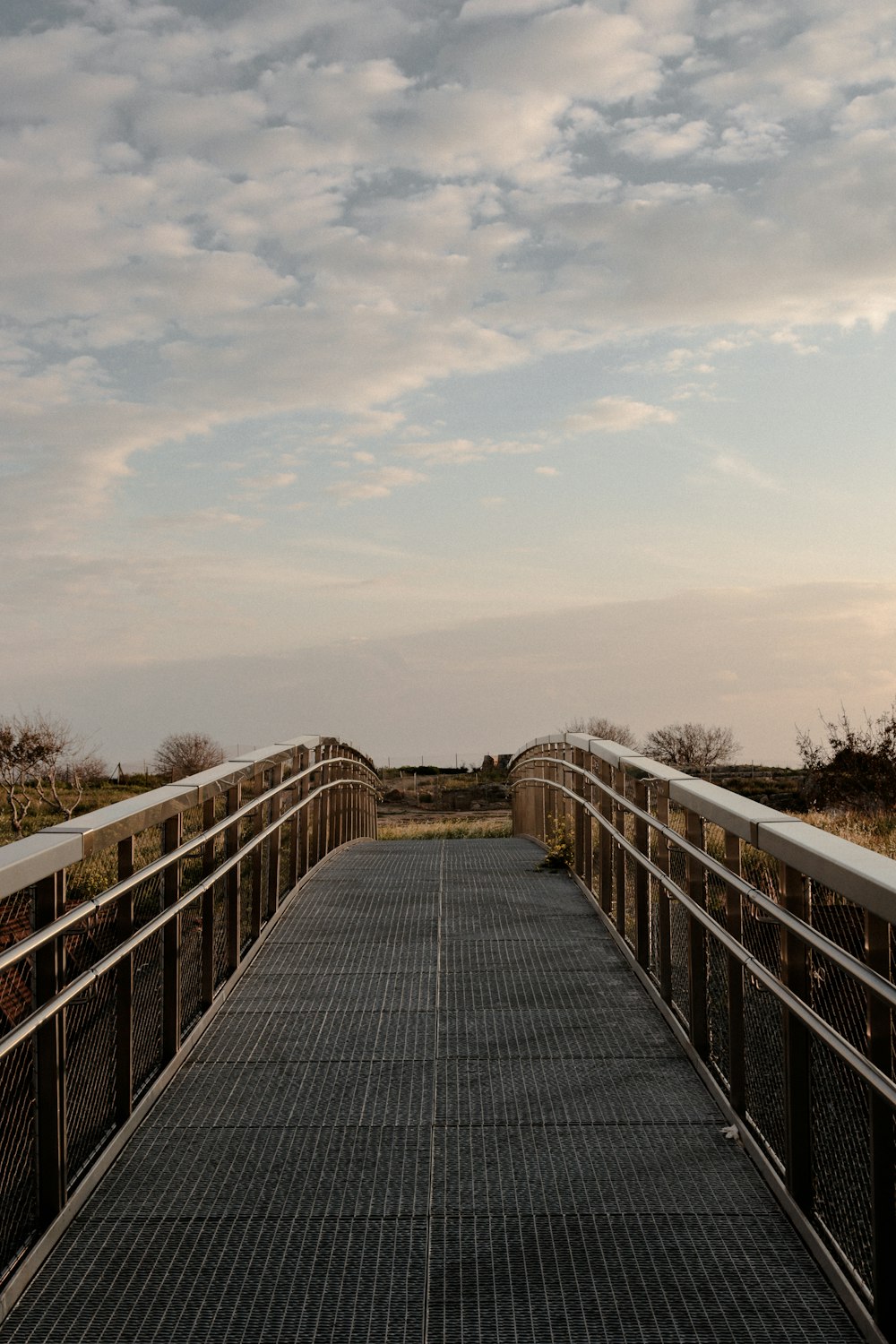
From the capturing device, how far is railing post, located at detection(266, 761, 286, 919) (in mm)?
7566

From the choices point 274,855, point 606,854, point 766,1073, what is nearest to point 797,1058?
point 766,1073

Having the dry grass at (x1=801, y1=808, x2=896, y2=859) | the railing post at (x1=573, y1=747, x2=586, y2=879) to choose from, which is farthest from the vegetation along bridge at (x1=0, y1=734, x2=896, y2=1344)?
the dry grass at (x1=801, y1=808, x2=896, y2=859)

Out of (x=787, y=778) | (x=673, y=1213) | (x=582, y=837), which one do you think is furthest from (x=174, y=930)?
(x=787, y=778)

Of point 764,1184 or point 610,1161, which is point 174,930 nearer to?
point 610,1161

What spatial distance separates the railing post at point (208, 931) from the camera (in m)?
5.64

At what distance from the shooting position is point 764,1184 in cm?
377

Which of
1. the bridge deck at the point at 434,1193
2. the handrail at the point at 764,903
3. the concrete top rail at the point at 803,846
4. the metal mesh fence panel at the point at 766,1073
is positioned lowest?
the bridge deck at the point at 434,1193

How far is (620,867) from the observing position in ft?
23.6

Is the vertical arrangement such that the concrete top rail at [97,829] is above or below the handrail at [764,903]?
above

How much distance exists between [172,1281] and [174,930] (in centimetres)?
181

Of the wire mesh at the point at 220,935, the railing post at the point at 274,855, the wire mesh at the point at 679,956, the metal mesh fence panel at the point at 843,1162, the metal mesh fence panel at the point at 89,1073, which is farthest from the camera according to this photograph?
the railing post at the point at 274,855

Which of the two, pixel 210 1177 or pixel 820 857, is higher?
pixel 820 857

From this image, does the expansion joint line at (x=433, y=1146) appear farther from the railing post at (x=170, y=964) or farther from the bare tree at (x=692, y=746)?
the bare tree at (x=692, y=746)

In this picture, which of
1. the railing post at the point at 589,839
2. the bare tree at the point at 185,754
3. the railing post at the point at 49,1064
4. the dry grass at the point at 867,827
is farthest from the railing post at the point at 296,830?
the bare tree at the point at 185,754
